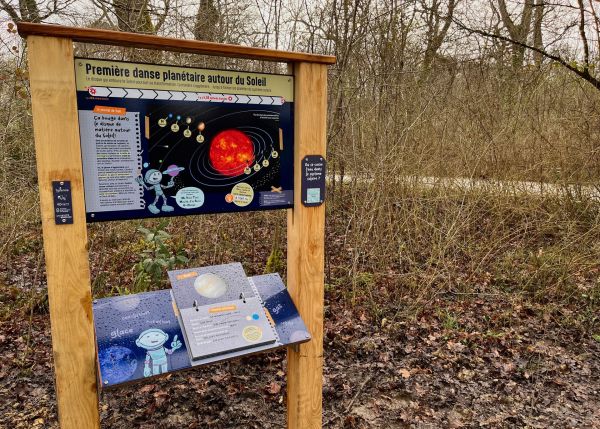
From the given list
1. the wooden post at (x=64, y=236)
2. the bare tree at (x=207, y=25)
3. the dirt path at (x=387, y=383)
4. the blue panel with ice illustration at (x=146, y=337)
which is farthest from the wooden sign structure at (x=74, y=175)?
the bare tree at (x=207, y=25)

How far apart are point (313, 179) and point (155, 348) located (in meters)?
1.06

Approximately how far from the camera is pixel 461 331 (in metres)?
4.28

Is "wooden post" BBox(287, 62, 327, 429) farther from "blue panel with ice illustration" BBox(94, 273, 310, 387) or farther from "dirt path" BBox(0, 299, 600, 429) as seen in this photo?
"dirt path" BBox(0, 299, 600, 429)

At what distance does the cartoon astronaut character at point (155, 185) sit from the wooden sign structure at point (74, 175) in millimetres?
255

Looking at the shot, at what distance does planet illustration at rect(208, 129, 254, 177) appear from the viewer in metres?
2.10

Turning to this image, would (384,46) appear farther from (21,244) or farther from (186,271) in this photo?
(21,244)

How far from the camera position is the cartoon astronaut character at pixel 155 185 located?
196 centimetres

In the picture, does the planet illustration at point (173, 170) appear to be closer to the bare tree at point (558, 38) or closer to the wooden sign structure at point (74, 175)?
the wooden sign structure at point (74, 175)

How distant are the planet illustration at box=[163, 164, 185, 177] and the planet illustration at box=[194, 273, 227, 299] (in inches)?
20.8

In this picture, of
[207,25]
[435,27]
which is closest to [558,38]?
[435,27]

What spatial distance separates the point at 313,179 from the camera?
2.30 m

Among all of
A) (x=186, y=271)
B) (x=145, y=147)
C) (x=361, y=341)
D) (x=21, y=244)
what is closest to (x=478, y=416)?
(x=361, y=341)

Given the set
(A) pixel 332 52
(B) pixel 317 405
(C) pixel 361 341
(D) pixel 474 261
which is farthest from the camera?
(A) pixel 332 52

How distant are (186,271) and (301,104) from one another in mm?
980
